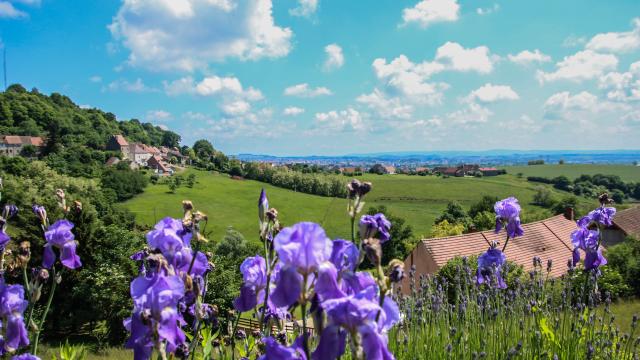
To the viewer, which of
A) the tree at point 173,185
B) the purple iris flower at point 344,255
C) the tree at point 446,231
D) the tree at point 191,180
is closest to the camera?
the purple iris flower at point 344,255

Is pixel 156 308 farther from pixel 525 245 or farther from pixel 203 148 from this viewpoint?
pixel 203 148

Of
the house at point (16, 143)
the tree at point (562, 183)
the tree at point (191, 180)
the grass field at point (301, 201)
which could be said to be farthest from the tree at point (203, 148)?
the tree at point (562, 183)

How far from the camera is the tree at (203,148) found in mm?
135562

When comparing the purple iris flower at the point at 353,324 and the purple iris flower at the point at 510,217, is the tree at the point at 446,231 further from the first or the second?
the purple iris flower at the point at 353,324

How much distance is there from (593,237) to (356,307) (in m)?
3.48

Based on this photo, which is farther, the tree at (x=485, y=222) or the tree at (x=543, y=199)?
the tree at (x=543, y=199)

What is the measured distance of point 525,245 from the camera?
22.7 m

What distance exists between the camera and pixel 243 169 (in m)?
106

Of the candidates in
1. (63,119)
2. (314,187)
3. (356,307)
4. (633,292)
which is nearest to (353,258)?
(356,307)

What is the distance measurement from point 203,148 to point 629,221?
400 feet

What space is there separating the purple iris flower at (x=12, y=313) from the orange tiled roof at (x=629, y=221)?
43239mm

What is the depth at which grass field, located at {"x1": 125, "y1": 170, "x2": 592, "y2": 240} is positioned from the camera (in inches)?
2618

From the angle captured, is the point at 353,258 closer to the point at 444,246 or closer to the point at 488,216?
the point at 444,246

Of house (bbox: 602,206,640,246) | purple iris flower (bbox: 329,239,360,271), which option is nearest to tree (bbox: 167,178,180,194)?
house (bbox: 602,206,640,246)
